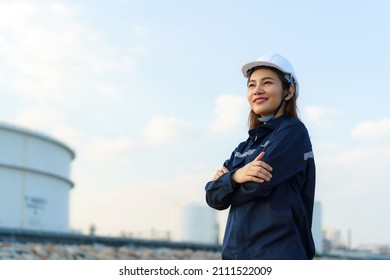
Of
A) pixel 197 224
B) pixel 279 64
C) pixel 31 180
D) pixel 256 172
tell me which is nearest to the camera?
pixel 256 172

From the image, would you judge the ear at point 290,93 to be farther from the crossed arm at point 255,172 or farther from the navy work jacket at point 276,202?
the crossed arm at point 255,172

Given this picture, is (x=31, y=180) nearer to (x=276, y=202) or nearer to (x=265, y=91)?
(x=265, y=91)

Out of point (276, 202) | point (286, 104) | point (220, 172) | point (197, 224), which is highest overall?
point (197, 224)

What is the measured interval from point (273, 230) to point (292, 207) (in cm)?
10

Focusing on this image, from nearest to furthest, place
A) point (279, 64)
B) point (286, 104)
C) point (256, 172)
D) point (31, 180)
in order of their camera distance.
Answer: point (256, 172)
point (279, 64)
point (286, 104)
point (31, 180)

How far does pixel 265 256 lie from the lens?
211cm

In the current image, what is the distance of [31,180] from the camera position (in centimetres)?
2158

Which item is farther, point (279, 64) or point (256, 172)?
point (279, 64)

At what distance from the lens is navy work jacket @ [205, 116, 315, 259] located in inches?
82.8

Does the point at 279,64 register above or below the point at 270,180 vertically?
above

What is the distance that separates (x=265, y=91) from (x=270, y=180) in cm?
37

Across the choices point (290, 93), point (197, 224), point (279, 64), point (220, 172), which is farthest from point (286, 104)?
point (197, 224)
